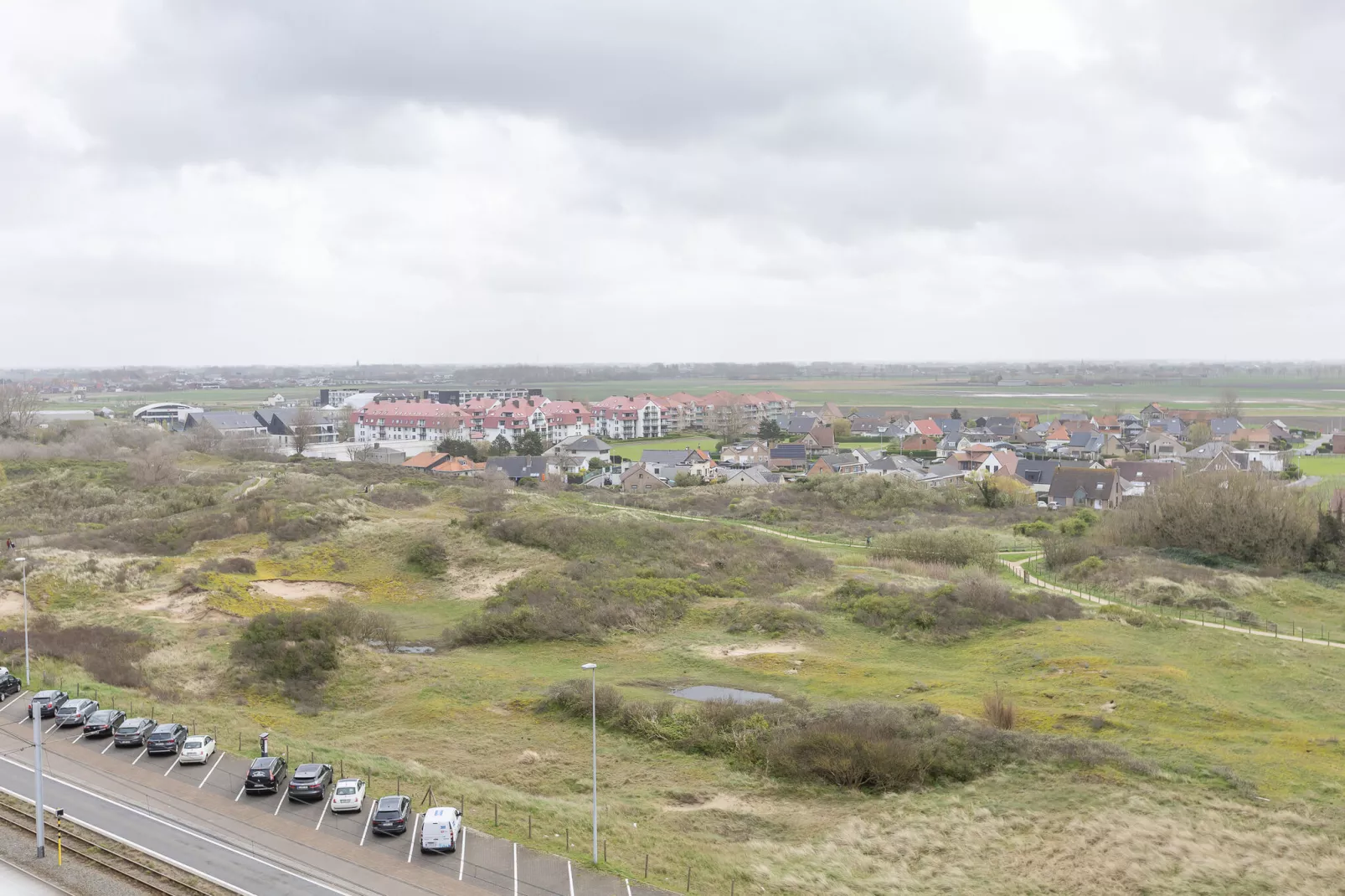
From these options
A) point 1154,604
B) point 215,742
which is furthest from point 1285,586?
point 215,742

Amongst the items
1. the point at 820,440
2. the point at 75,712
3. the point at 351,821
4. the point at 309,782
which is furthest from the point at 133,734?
the point at 820,440

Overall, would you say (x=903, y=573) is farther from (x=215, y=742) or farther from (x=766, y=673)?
(x=215, y=742)

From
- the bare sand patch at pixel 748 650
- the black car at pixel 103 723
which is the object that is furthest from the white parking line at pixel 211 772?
the bare sand patch at pixel 748 650

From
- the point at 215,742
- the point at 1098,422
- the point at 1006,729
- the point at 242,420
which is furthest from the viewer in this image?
the point at 1098,422

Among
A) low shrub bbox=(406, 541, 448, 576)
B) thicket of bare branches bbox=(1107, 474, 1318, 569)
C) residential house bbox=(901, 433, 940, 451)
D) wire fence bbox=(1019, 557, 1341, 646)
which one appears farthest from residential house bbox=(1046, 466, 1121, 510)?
low shrub bbox=(406, 541, 448, 576)

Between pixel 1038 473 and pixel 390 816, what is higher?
pixel 390 816

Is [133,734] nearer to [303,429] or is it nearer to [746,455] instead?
[746,455]
